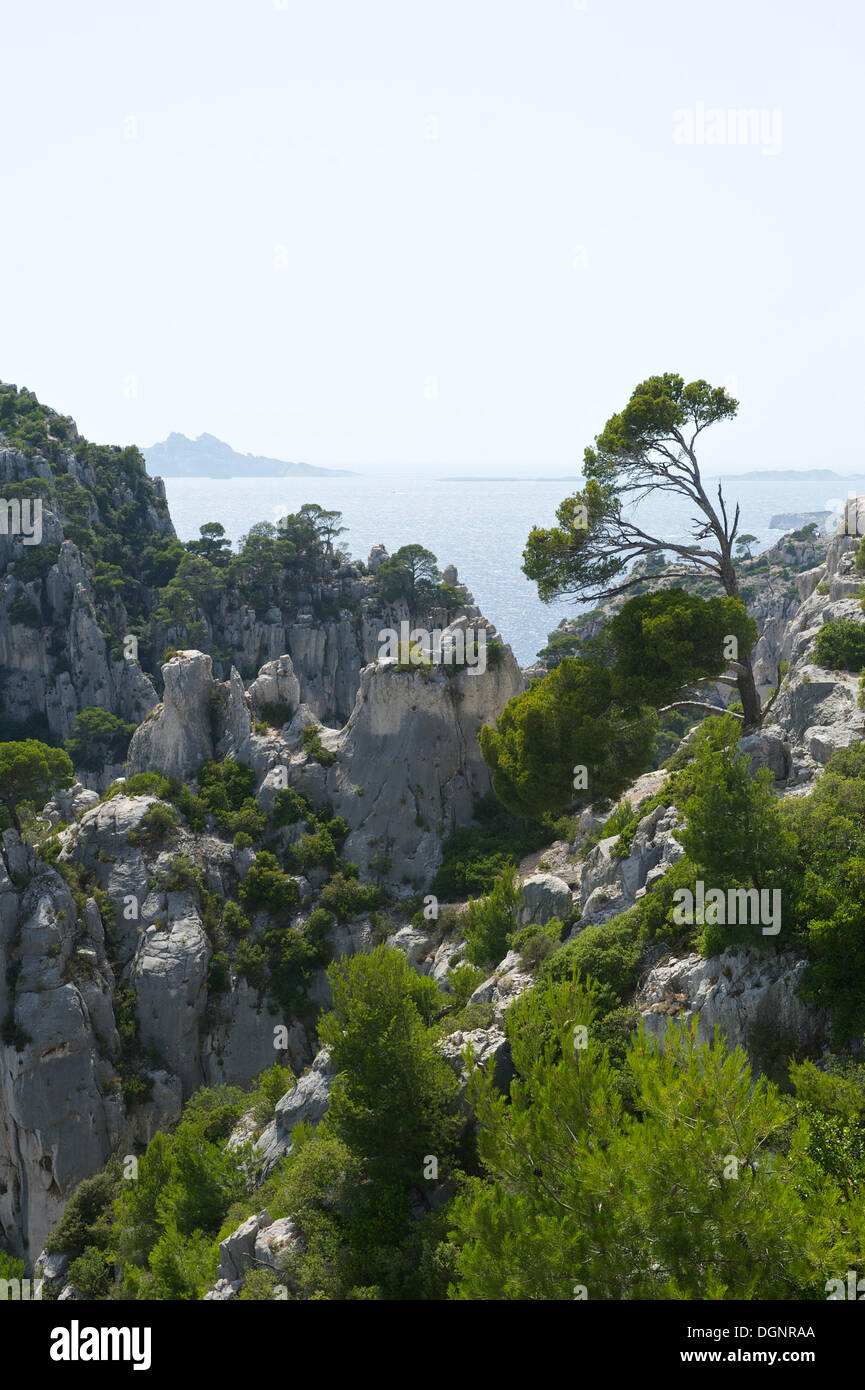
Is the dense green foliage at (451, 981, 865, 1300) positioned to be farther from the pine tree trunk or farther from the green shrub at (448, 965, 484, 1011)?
the pine tree trunk

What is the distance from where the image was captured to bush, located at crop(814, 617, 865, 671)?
2641 centimetres

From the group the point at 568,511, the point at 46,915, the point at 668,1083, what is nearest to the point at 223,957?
the point at 46,915

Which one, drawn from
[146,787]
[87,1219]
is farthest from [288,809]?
[87,1219]

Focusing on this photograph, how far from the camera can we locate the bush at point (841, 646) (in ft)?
86.6

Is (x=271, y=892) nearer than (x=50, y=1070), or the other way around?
(x=50, y=1070)

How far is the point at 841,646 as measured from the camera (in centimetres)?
2669

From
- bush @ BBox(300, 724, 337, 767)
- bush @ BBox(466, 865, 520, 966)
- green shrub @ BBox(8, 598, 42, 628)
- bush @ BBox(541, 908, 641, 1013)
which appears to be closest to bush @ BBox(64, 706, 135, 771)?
green shrub @ BBox(8, 598, 42, 628)

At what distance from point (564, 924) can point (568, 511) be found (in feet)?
43.5

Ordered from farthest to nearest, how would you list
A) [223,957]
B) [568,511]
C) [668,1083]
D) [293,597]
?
[293,597]
[223,957]
[568,511]
[668,1083]

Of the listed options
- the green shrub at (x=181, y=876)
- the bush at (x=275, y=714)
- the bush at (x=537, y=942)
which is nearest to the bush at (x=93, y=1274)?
the bush at (x=537, y=942)

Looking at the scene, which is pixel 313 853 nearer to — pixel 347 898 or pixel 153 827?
pixel 347 898

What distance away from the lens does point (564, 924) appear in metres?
26.6
